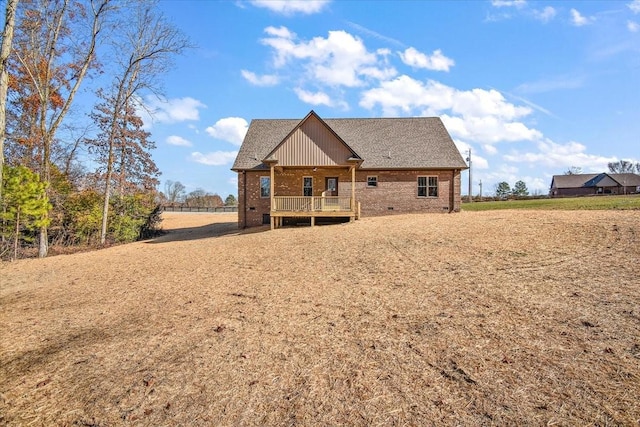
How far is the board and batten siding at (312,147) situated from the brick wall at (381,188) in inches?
127

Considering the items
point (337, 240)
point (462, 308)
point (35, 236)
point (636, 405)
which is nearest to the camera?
point (636, 405)

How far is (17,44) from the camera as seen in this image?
51.5 feet

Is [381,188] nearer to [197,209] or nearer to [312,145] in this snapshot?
[312,145]

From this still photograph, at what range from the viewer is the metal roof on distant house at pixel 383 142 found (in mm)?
21875

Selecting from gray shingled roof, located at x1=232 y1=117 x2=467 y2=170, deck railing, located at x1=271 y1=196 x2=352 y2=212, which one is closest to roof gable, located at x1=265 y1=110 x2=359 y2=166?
deck railing, located at x1=271 y1=196 x2=352 y2=212

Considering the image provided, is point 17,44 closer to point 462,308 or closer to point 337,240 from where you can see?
point 337,240

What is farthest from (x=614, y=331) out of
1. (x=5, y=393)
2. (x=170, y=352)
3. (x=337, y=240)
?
(x=337, y=240)

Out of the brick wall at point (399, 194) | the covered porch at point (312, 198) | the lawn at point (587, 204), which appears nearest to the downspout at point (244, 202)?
the covered porch at point (312, 198)

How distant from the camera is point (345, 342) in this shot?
5.22 meters

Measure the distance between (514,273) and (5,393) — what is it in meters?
9.24

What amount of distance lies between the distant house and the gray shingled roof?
189 feet

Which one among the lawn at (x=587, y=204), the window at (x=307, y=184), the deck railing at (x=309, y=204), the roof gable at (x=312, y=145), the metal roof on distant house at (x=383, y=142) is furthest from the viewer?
the window at (x=307, y=184)

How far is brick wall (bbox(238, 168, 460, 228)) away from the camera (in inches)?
858

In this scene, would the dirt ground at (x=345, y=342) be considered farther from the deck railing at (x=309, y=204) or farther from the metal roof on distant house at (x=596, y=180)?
the metal roof on distant house at (x=596, y=180)
